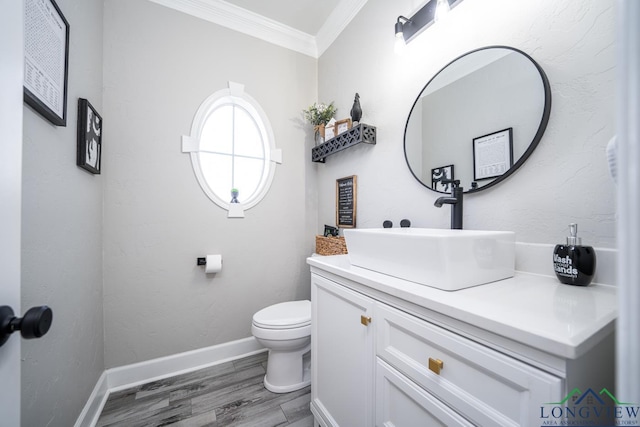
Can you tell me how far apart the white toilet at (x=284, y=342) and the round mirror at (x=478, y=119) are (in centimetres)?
119


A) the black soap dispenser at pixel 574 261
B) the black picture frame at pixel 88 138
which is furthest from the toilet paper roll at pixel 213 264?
the black soap dispenser at pixel 574 261

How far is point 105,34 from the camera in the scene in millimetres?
1578

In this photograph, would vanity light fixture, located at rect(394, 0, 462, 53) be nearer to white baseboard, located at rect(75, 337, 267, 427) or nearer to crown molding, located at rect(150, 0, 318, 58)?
crown molding, located at rect(150, 0, 318, 58)

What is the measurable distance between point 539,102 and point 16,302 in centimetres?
164

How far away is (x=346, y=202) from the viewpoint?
192 cm

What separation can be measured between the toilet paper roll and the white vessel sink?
136 centimetres

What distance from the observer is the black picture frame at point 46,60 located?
0.80m

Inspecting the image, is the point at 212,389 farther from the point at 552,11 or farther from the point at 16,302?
the point at 552,11

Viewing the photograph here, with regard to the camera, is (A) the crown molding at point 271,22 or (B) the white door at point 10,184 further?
(A) the crown molding at point 271,22

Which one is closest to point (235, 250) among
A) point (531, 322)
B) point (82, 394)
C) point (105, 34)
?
point (82, 394)

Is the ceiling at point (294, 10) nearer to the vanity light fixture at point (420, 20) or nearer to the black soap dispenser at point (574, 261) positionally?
the vanity light fixture at point (420, 20)

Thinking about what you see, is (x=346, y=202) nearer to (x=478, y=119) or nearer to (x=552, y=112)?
(x=478, y=119)

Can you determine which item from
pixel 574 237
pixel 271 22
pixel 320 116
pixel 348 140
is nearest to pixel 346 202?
pixel 348 140

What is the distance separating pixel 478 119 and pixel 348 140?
815 millimetres
